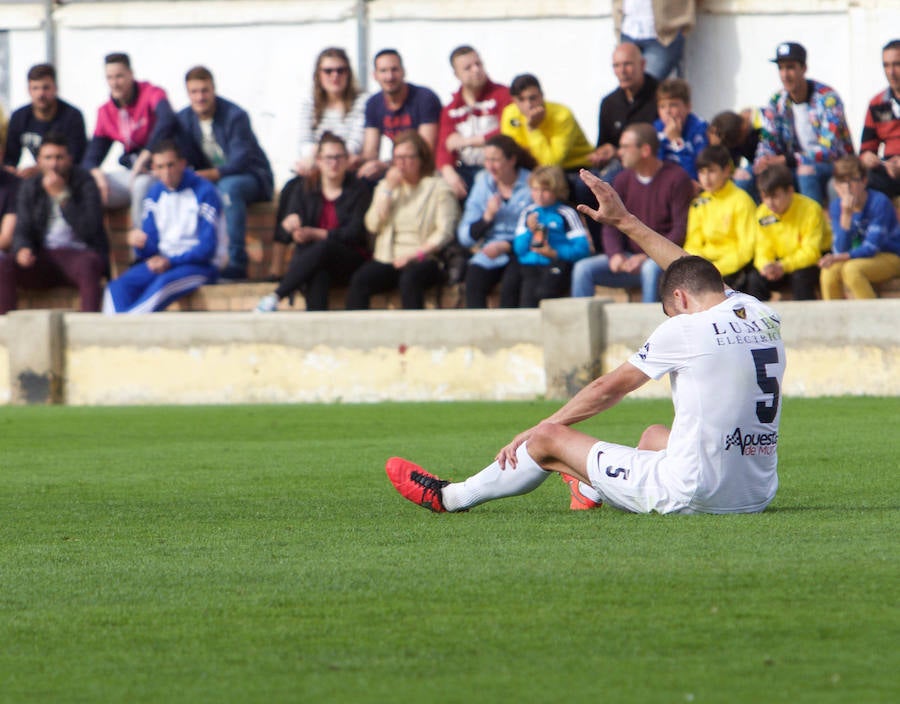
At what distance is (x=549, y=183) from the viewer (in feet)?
48.5

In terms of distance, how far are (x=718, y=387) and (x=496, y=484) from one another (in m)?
1.18

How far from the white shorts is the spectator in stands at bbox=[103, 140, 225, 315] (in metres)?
9.70

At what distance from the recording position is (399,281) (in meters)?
15.8

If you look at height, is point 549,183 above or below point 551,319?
→ above

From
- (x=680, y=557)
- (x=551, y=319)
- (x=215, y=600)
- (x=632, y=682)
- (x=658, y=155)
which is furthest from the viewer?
(x=658, y=155)

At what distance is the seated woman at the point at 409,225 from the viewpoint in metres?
15.6

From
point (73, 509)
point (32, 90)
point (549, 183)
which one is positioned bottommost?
point (73, 509)

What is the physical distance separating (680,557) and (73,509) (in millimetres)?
3309

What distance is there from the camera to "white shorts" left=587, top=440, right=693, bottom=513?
7.12 m

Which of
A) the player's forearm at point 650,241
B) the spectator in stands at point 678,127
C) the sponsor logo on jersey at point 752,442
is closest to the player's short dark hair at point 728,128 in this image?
the spectator in stands at point 678,127

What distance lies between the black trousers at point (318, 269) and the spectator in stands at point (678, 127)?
2.99 m

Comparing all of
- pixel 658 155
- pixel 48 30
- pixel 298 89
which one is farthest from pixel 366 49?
pixel 658 155

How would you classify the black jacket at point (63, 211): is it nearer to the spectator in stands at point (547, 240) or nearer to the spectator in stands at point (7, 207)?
the spectator in stands at point (7, 207)

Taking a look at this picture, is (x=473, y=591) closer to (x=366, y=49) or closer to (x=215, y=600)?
(x=215, y=600)
